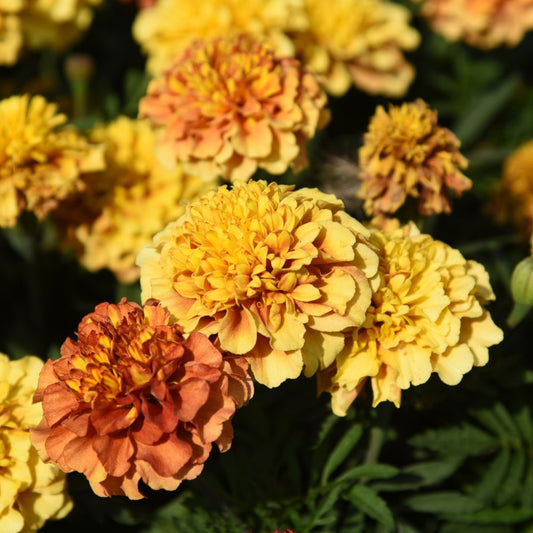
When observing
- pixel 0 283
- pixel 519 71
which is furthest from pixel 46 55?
pixel 519 71

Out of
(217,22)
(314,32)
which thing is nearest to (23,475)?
(217,22)

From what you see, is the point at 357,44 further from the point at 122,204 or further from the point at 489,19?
the point at 122,204

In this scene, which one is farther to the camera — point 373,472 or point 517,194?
point 517,194

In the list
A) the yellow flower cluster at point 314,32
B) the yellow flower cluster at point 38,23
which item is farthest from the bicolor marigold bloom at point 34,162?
the yellow flower cluster at point 38,23

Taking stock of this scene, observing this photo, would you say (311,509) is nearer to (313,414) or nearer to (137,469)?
(313,414)

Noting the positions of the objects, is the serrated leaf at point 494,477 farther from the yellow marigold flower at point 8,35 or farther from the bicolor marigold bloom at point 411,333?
the yellow marigold flower at point 8,35
